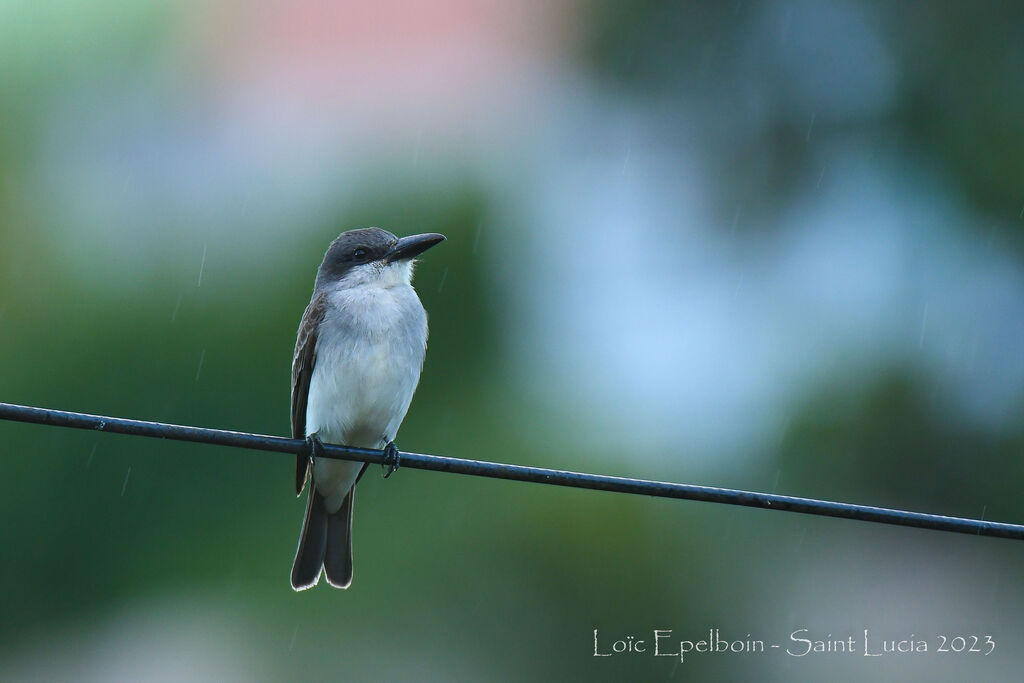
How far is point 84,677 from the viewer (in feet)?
46.8

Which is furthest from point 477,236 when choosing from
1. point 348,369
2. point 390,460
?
point 390,460

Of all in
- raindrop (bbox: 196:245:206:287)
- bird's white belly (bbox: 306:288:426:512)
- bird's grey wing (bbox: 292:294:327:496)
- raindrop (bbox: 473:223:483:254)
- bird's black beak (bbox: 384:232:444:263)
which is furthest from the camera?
raindrop (bbox: 196:245:206:287)

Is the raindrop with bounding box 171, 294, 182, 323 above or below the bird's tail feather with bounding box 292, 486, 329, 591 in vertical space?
above

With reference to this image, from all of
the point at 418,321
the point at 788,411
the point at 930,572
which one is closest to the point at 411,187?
the point at 788,411

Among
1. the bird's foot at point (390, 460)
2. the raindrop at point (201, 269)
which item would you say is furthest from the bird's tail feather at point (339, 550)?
the raindrop at point (201, 269)

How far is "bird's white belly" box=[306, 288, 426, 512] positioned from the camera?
549cm

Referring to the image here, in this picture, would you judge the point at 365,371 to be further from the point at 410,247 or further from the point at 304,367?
the point at 410,247

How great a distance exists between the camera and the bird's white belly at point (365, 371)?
5492 millimetres

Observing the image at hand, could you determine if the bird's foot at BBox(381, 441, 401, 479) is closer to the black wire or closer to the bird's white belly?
the bird's white belly

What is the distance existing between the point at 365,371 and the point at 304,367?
452 millimetres

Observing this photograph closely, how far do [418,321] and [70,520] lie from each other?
10.8 m

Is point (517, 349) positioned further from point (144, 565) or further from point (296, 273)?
point (144, 565)

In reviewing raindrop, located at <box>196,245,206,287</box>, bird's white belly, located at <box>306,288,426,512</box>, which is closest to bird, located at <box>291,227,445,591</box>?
bird's white belly, located at <box>306,288,426,512</box>

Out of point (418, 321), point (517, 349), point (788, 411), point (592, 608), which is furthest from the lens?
point (517, 349)
